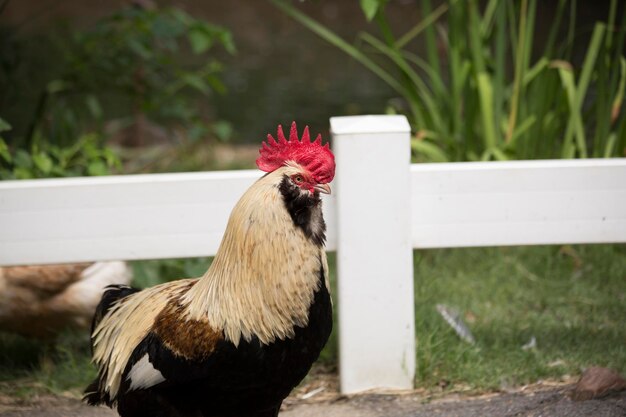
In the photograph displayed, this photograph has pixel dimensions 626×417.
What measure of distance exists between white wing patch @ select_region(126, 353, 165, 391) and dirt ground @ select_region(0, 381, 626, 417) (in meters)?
0.87

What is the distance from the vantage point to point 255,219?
9.57 ft

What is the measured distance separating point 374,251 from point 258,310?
0.88 metres

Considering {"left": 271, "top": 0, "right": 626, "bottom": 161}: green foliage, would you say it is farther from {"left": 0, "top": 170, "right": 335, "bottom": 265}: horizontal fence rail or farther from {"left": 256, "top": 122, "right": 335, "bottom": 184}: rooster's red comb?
{"left": 256, "top": 122, "right": 335, "bottom": 184}: rooster's red comb

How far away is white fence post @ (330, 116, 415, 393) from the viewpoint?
364 cm

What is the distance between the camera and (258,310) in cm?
294

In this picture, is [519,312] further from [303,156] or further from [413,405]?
[303,156]

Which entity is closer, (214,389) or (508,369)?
(214,389)

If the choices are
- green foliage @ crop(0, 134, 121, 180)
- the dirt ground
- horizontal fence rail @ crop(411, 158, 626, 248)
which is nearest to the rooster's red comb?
horizontal fence rail @ crop(411, 158, 626, 248)

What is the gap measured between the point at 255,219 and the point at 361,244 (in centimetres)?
86

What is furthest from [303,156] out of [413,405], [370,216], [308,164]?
[413,405]

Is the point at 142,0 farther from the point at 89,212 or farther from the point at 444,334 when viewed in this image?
the point at 444,334

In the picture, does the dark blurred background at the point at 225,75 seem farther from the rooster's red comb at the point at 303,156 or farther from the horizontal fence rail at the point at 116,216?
the rooster's red comb at the point at 303,156

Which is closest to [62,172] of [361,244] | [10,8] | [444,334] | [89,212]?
[89,212]

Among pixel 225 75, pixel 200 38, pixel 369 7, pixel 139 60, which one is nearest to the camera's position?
pixel 369 7
